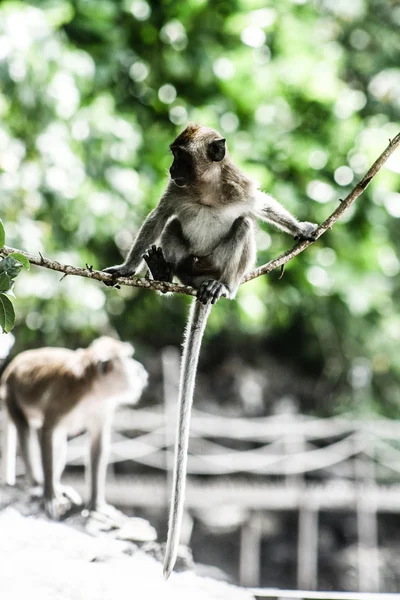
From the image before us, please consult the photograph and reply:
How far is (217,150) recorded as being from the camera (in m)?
1.38

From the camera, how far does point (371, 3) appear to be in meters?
5.10

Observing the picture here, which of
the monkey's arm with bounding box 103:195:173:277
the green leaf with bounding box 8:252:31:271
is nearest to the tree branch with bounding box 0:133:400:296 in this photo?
the green leaf with bounding box 8:252:31:271

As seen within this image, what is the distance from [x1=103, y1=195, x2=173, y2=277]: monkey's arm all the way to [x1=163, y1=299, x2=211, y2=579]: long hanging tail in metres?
0.14

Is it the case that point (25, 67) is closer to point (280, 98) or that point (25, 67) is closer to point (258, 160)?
point (258, 160)

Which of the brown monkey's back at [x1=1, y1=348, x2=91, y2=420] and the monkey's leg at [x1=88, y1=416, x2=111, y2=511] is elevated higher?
the brown monkey's back at [x1=1, y1=348, x2=91, y2=420]

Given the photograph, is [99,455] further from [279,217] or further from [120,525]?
[279,217]

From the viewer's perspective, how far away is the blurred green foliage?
2842mm

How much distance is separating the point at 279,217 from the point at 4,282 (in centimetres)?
59

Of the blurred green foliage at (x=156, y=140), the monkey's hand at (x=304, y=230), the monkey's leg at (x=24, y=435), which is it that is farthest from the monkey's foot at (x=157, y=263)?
the blurred green foliage at (x=156, y=140)

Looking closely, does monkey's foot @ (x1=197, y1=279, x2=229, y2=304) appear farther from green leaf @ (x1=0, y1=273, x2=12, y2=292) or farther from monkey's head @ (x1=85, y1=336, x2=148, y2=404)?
monkey's head @ (x1=85, y1=336, x2=148, y2=404)

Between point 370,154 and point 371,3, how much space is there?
2.12 m

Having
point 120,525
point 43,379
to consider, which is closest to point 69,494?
point 120,525

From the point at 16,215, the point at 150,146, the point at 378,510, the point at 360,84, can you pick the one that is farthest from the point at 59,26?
the point at 378,510

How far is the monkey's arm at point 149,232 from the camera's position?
1.44 meters
